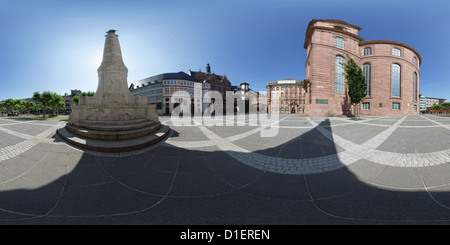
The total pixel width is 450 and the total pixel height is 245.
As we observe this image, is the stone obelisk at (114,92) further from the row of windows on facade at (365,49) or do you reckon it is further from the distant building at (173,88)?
the distant building at (173,88)

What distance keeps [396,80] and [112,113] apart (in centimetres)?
4677

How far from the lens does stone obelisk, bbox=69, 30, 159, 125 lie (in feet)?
32.8

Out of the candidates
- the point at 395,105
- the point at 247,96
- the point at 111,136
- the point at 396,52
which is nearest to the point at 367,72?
the point at 396,52

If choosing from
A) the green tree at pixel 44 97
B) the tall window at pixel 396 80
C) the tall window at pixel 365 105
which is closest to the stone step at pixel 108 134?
the green tree at pixel 44 97

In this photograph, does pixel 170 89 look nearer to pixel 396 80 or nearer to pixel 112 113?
pixel 112 113

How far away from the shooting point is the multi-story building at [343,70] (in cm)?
2669

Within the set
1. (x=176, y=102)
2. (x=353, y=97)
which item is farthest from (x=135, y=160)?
(x=176, y=102)

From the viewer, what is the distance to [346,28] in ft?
96.7

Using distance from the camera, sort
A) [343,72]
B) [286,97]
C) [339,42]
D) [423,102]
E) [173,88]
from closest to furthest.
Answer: [343,72] → [339,42] → [173,88] → [286,97] → [423,102]

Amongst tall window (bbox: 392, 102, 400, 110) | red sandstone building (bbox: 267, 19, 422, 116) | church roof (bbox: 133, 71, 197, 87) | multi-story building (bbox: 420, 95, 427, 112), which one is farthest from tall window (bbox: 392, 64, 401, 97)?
multi-story building (bbox: 420, 95, 427, 112)

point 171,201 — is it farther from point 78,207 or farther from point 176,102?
point 176,102

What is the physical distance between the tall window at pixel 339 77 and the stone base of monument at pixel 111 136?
3065 cm

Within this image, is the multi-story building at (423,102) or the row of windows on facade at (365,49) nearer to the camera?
the row of windows on facade at (365,49)

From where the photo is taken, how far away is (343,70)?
28422 millimetres
